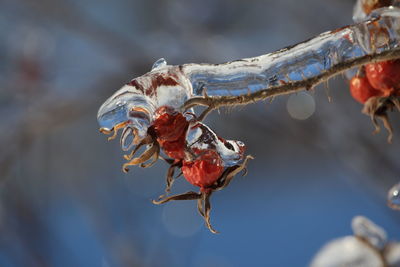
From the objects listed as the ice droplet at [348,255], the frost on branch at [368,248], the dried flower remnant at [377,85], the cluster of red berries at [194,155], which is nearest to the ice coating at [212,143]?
the cluster of red berries at [194,155]

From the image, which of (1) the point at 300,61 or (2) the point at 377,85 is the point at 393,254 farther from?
(1) the point at 300,61

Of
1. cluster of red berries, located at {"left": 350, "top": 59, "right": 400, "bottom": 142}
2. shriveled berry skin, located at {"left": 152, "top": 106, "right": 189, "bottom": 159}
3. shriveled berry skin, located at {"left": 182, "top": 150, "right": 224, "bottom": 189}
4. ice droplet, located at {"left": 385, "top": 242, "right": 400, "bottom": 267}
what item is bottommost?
shriveled berry skin, located at {"left": 182, "top": 150, "right": 224, "bottom": 189}

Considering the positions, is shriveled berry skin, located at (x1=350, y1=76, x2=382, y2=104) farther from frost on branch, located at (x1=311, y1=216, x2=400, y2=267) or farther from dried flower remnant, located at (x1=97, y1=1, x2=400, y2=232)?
frost on branch, located at (x1=311, y1=216, x2=400, y2=267)

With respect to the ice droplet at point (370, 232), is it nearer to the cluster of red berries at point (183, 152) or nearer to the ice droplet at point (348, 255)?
the ice droplet at point (348, 255)

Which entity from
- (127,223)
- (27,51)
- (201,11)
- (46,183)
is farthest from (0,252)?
(201,11)

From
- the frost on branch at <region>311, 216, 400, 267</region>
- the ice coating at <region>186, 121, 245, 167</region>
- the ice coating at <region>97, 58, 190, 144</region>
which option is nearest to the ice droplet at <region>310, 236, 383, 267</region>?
the frost on branch at <region>311, 216, 400, 267</region>

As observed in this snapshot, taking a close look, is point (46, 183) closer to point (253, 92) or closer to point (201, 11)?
point (201, 11)
